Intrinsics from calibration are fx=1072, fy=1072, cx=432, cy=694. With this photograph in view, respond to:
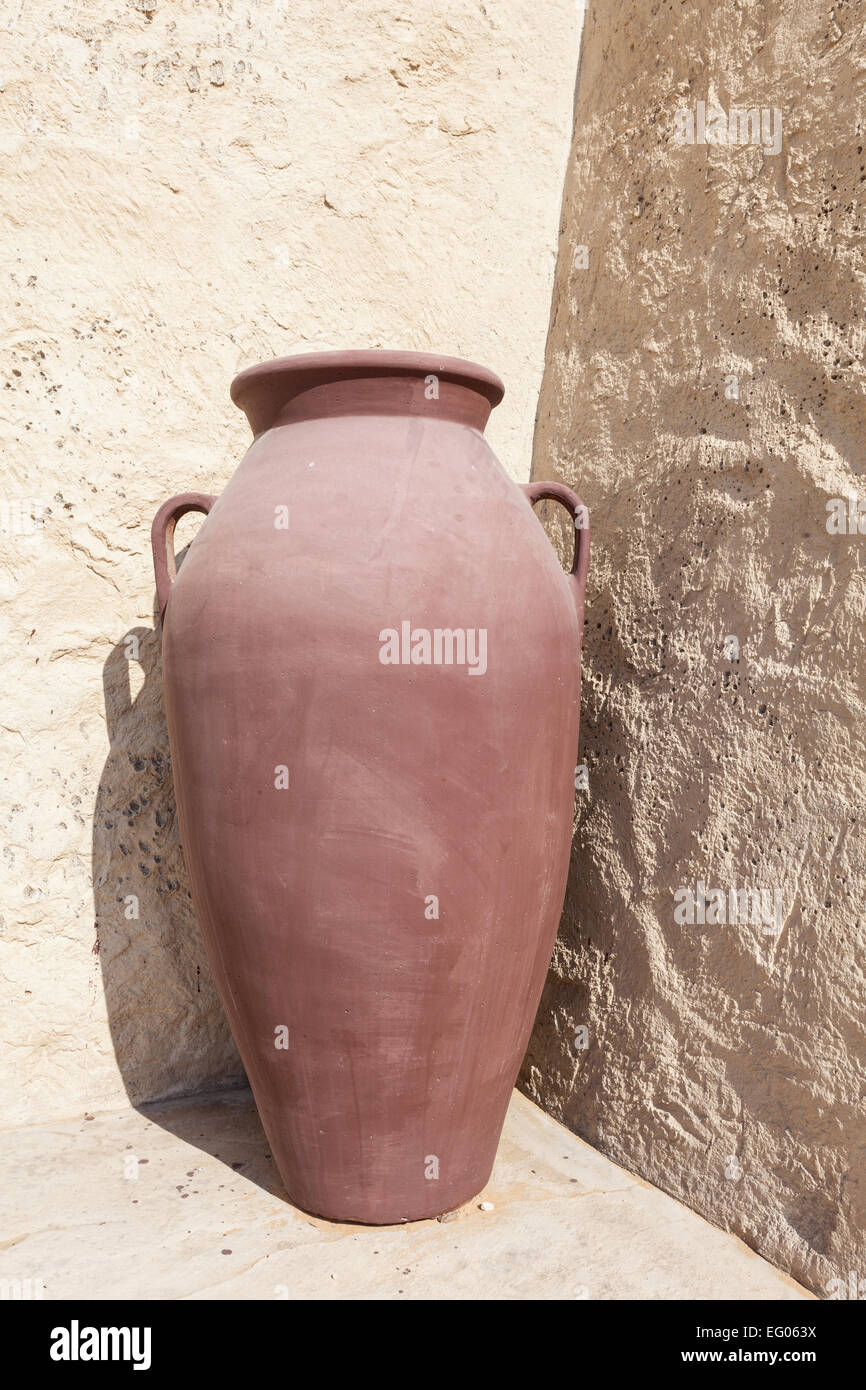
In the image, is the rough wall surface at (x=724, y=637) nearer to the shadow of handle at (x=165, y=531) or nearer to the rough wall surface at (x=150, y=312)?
the rough wall surface at (x=150, y=312)

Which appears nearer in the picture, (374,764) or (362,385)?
(374,764)

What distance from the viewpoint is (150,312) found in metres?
2.30

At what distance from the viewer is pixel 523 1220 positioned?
1.86 meters

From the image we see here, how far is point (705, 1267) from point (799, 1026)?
41 centimetres

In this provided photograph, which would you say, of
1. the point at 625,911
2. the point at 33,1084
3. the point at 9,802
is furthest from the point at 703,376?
the point at 33,1084

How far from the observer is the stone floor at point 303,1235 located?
5.41 ft

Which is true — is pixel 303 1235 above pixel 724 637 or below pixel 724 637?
below

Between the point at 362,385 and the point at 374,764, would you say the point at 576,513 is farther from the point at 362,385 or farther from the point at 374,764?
the point at 374,764

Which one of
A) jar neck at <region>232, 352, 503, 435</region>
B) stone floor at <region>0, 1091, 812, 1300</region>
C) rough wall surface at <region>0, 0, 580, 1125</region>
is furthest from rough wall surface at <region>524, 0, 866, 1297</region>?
jar neck at <region>232, 352, 503, 435</region>

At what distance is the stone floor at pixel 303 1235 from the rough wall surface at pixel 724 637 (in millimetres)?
108

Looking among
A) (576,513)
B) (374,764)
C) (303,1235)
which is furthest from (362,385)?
(303,1235)

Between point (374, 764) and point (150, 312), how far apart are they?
1.24m

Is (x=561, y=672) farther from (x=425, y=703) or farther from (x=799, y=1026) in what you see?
(x=799, y=1026)

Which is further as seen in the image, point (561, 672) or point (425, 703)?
point (561, 672)
